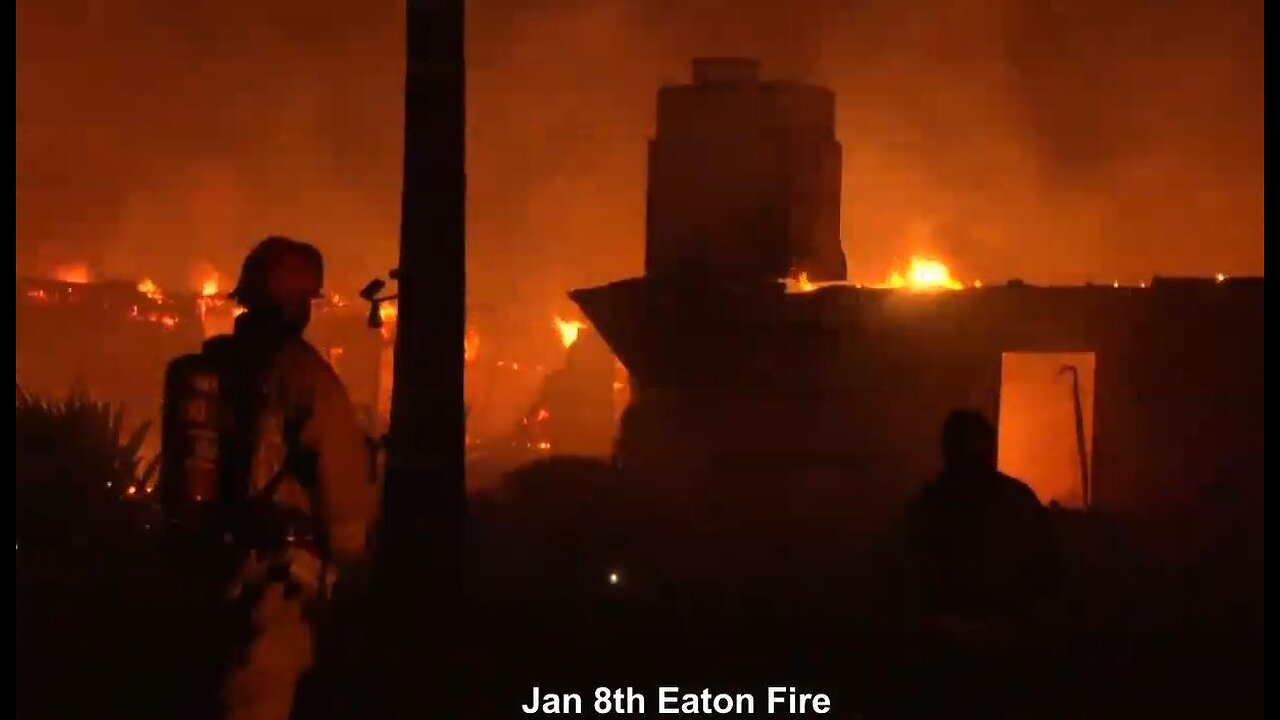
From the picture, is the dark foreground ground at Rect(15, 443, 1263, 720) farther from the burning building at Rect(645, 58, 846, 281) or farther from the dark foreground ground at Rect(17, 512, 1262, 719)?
the burning building at Rect(645, 58, 846, 281)

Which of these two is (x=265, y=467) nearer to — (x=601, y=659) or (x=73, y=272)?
(x=601, y=659)

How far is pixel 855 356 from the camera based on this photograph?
1391 cm

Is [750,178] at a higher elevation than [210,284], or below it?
below

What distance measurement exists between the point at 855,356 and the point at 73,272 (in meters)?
40.4

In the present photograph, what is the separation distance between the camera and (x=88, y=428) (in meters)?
11.8

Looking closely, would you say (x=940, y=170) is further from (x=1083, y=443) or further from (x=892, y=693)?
(x=892, y=693)

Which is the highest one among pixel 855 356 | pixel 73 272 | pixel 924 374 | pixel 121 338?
pixel 73 272

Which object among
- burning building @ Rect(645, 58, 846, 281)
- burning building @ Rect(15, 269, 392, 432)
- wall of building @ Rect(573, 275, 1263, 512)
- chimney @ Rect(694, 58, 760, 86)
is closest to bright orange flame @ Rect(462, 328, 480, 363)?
burning building @ Rect(15, 269, 392, 432)

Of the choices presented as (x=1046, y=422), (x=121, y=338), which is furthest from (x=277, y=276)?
(x=121, y=338)

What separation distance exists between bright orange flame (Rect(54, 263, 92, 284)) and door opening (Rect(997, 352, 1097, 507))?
39724 millimetres

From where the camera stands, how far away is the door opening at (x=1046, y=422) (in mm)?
14659

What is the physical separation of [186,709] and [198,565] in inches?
102

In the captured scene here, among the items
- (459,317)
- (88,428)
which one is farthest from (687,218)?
(459,317)

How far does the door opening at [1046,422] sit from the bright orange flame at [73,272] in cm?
3972
